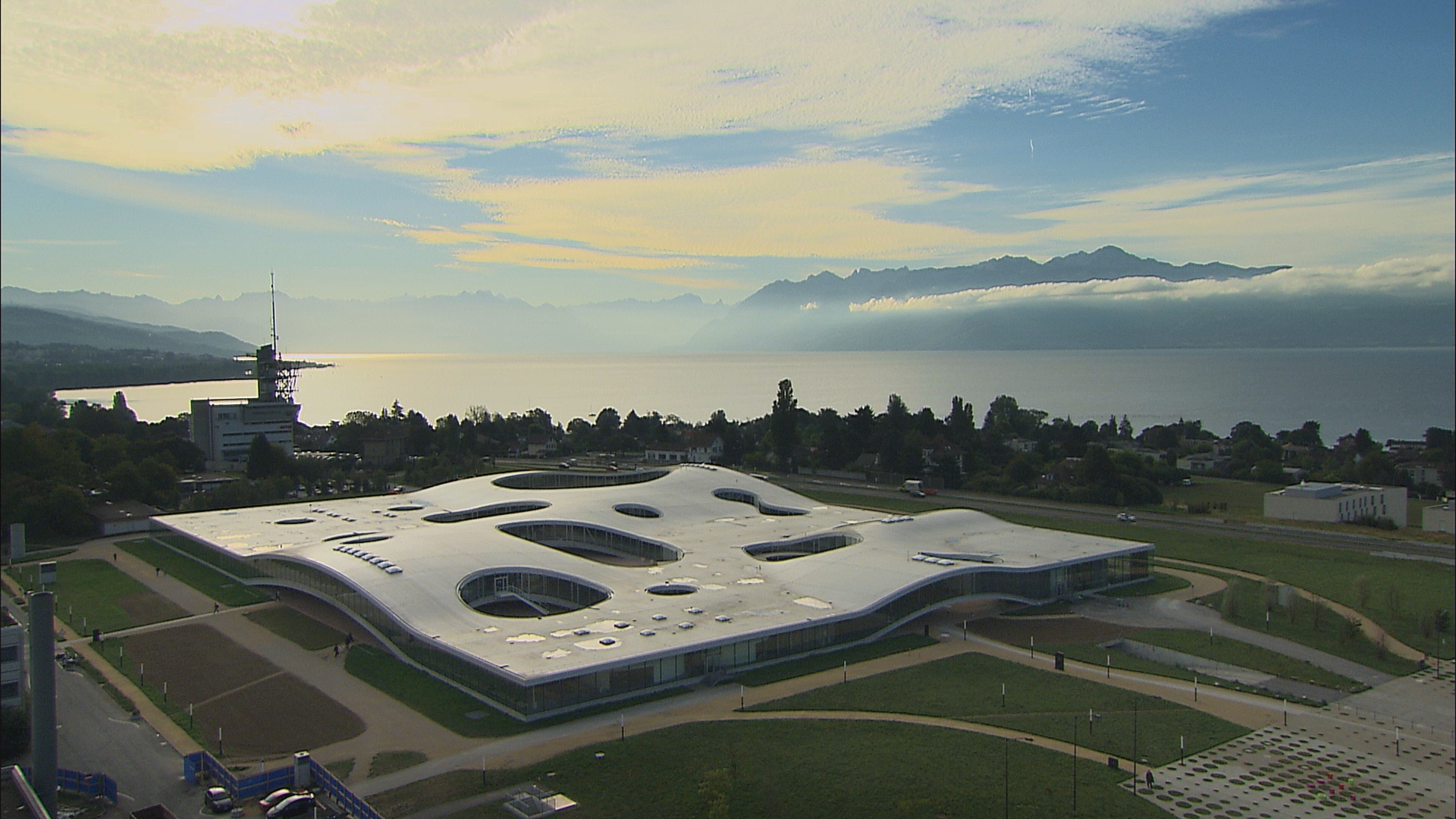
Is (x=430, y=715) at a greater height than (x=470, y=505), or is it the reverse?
(x=470, y=505)

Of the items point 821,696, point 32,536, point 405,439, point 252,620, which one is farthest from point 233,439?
point 821,696

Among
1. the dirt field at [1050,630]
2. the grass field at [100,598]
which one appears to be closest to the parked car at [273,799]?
the grass field at [100,598]

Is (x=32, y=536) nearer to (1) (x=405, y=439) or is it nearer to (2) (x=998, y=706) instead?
(1) (x=405, y=439)

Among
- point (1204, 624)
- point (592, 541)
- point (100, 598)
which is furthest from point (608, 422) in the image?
point (1204, 624)

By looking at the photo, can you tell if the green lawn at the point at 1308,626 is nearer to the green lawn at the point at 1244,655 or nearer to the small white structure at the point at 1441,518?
the green lawn at the point at 1244,655

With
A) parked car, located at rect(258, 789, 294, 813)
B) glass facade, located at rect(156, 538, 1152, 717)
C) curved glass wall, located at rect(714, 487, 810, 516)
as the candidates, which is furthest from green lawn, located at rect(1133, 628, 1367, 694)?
parked car, located at rect(258, 789, 294, 813)

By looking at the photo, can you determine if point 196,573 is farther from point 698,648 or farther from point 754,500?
point 698,648
